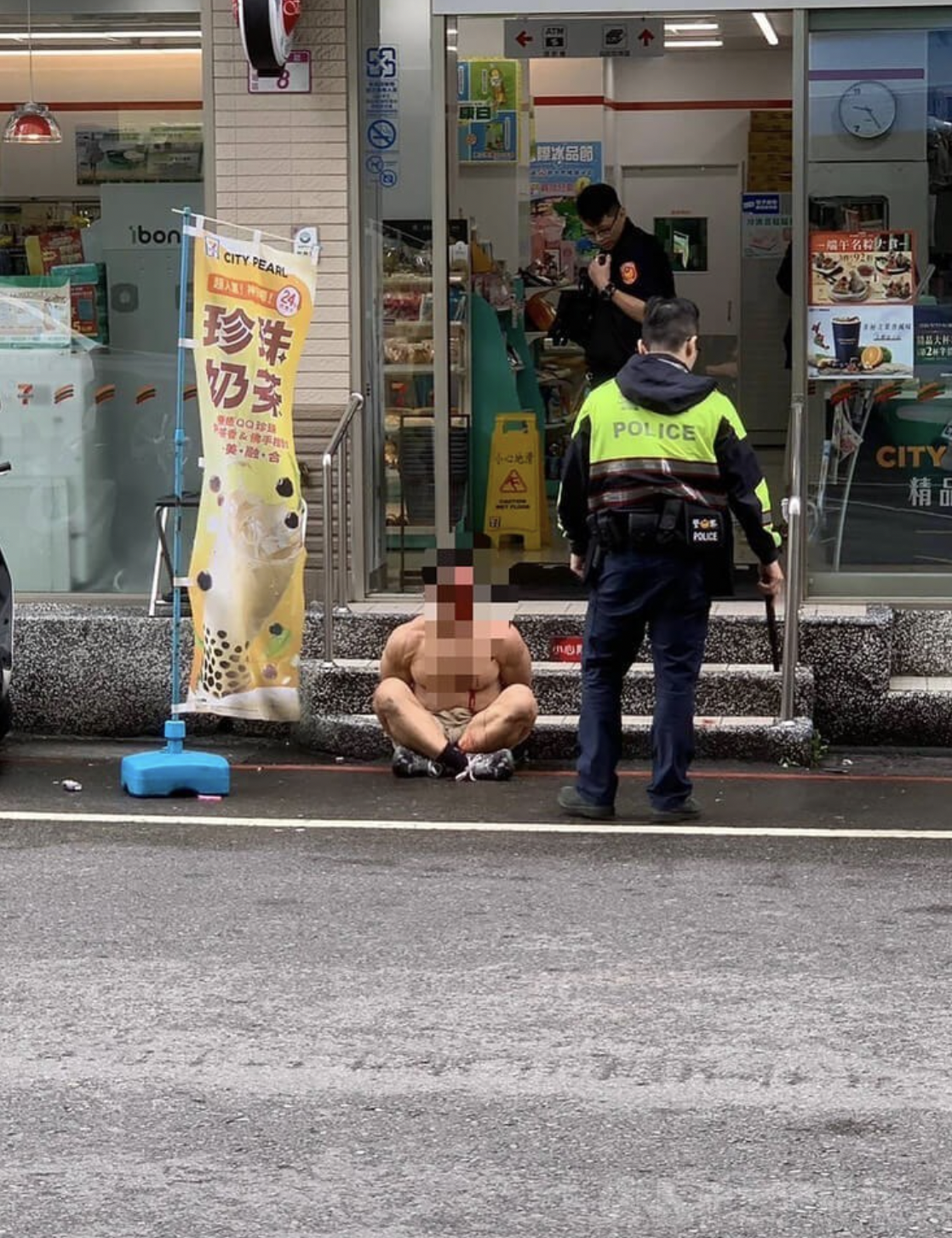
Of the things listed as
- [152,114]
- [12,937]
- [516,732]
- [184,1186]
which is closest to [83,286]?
[152,114]

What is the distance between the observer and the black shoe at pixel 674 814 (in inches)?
308

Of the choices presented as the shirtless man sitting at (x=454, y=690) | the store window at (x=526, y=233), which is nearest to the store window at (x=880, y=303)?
the store window at (x=526, y=233)

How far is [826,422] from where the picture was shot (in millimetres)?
9891

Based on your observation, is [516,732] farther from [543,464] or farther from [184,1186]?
[184,1186]

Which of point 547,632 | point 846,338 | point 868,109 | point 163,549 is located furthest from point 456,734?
point 868,109

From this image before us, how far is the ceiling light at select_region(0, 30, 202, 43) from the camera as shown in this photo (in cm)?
1006

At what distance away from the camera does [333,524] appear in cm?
988

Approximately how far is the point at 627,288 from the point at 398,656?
249cm

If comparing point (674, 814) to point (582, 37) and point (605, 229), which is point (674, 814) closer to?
point (605, 229)

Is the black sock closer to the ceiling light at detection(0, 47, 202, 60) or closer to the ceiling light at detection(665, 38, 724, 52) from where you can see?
the ceiling light at detection(0, 47, 202, 60)

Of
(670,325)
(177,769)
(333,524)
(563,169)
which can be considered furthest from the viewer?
(563,169)

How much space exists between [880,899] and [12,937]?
2.74m

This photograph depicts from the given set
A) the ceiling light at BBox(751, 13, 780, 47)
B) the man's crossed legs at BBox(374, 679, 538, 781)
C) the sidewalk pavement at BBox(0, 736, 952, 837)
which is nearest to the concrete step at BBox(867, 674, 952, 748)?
the sidewalk pavement at BBox(0, 736, 952, 837)

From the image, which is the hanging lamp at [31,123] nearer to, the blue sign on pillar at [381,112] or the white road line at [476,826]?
the blue sign on pillar at [381,112]
